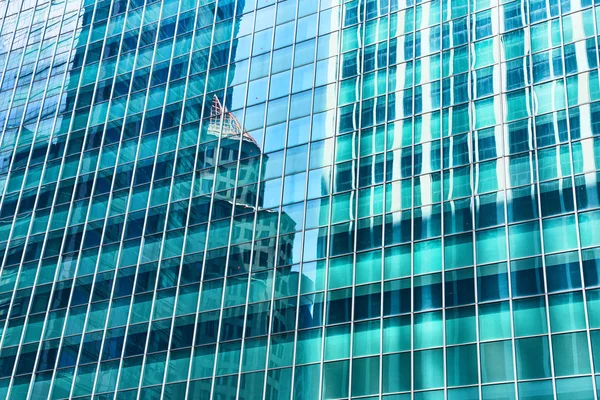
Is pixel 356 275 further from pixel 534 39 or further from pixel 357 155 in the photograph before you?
pixel 534 39

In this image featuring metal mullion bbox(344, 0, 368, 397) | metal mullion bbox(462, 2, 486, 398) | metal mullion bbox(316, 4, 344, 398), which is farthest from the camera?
metal mullion bbox(316, 4, 344, 398)

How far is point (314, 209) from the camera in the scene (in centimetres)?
4553

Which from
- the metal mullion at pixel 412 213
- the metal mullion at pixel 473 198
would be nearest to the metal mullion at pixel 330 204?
the metal mullion at pixel 412 213

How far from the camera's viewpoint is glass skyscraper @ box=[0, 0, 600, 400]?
3831cm

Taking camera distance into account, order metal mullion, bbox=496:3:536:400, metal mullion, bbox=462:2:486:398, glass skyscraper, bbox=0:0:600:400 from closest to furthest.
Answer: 1. metal mullion, bbox=496:3:536:400
2. metal mullion, bbox=462:2:486:398
3. glass skyscraper, bbox=0:0:600:400

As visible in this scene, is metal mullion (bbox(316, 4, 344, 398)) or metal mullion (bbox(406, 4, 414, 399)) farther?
metal mullion (bbox(316, 4, 344, 398))

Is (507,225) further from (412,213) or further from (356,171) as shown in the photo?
(356,171)

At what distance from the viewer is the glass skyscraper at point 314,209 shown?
3831 cm

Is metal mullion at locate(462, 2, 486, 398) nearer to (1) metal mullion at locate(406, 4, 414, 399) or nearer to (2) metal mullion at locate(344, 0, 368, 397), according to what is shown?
(1) metal mullion at locate(406, 4, 414, 399)

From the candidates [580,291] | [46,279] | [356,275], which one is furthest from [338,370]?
[46,279]

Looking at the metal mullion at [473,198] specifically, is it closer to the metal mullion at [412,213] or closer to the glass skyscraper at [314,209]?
the glass skyscraper at [314,209]

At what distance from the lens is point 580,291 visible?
36438 millimetres

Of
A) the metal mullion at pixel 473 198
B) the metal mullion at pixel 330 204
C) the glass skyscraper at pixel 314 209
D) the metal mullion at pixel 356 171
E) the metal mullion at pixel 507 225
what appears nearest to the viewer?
the metal mullion at pixel 507 225

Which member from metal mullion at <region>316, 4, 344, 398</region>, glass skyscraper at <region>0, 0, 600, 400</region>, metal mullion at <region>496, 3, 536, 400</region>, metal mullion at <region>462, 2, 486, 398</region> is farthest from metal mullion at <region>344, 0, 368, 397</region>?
metal mullion at <region>496, 3, 536, 400</region>
